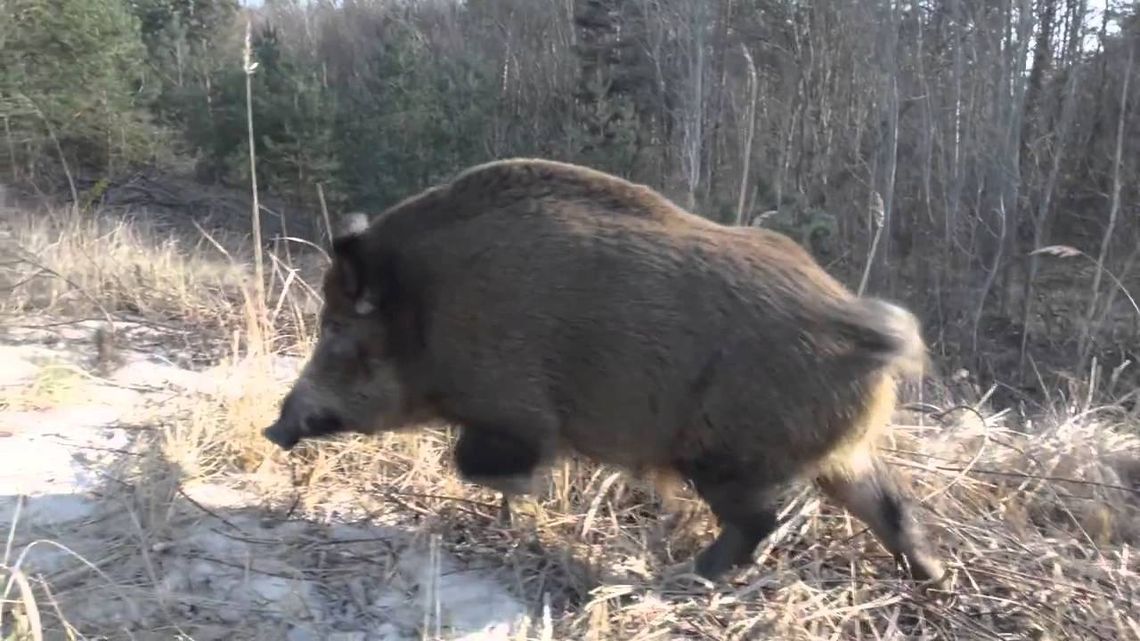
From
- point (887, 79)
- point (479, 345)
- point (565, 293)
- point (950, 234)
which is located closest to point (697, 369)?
point (565, 293)

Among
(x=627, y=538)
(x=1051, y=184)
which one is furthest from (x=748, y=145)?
(x=1051, y=184)

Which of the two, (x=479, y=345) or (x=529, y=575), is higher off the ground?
(x=479, y=345)

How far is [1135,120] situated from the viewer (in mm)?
14234

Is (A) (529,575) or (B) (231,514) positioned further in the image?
(B) (231,514)

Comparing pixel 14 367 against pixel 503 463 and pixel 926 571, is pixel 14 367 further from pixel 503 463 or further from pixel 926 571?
pixel 926 571

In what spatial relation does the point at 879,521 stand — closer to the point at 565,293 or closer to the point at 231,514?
the point at 565,293

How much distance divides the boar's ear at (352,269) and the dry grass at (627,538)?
0.68 metres

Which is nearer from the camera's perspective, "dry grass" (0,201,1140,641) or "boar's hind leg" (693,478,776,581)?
"dry grass" (0,201,1140,641)

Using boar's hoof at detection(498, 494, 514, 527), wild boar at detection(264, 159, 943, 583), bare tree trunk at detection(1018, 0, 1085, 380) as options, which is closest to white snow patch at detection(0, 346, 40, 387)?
wild boar at detection(264, 159, 943, 583)

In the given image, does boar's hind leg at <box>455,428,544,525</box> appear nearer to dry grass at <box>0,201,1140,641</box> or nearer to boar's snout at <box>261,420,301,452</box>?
dry grass at <box>0,201,1140,641</box>

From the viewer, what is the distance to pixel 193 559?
309 cm

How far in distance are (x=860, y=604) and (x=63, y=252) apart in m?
5.41

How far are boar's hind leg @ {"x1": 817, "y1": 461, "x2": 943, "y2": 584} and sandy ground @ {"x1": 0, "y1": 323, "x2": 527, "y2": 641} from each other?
1.07m

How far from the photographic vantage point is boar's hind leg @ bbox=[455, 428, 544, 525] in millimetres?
3100
